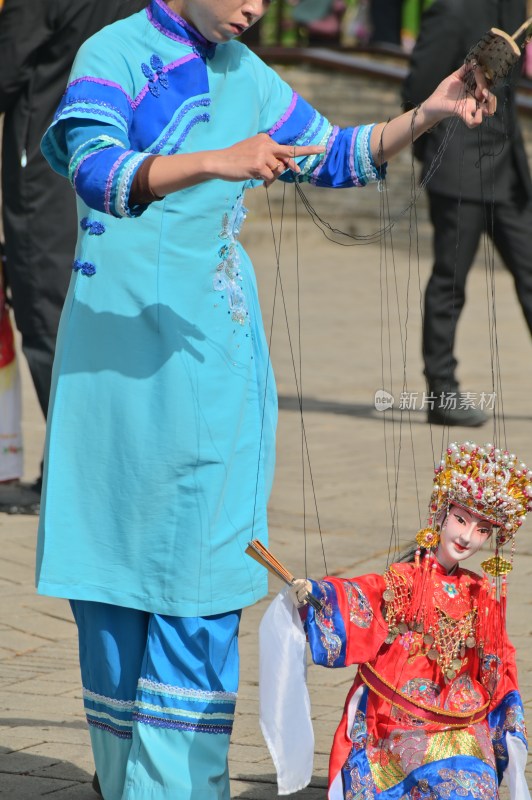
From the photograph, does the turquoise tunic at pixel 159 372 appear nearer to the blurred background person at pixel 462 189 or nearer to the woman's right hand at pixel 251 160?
the woman's right hand at pixel 251 160

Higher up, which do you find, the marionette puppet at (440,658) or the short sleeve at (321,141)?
the short sleeve at (321,141)

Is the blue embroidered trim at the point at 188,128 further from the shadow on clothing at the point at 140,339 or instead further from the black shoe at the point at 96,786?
the black shoe at the point at 96,786

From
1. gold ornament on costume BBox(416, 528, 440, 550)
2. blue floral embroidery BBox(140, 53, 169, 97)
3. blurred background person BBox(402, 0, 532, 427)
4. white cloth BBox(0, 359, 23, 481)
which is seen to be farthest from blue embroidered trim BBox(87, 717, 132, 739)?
blurred background person BBox(402, 0, 532, 427)

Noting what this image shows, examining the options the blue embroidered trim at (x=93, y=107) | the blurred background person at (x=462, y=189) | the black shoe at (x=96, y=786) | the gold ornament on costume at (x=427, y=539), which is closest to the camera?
the blue embroidered trim at (x=93, y=107)

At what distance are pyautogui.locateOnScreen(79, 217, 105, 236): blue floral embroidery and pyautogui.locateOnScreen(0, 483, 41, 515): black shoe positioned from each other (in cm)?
279

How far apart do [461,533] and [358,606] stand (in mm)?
269

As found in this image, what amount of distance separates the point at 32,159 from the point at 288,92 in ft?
7.79

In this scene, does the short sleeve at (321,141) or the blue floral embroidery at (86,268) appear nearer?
the blue floral embroidery at (86,268)

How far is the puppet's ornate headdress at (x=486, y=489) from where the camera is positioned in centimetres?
304

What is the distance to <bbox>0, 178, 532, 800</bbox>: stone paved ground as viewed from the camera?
3.54 meters

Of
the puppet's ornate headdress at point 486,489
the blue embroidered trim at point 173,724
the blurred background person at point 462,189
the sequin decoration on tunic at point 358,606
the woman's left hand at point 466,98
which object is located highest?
the blurred background person at point 462,189

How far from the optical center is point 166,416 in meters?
2.90

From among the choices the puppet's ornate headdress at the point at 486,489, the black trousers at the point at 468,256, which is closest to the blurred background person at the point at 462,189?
the black trousers at the point at 468,256

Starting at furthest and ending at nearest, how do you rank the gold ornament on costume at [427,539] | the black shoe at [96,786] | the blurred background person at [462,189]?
the blurred background person at [462,189] → the black shoe at [96,786] → the gold ornament on costume at [427,539]
